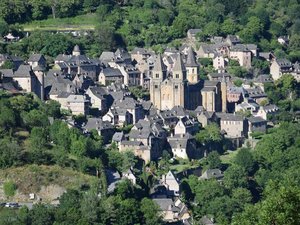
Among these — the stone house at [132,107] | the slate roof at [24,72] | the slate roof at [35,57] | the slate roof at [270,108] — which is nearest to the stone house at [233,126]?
the slate roof at [270,108]

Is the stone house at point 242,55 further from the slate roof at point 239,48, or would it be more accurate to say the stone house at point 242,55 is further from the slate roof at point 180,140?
the slate roof at point 180,140

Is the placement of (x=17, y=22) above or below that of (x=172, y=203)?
above

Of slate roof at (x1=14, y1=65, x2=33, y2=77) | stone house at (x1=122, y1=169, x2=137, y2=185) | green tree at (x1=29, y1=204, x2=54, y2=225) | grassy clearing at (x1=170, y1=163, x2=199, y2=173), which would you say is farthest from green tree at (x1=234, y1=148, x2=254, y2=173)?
green tree at (x1=29, y1=204, x2=54, y2=225)

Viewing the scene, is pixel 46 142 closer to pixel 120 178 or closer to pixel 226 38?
pixel 120 178

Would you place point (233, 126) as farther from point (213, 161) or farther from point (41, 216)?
point (41, 216)

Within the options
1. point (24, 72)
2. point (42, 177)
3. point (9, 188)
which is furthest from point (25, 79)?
point (9, 188)

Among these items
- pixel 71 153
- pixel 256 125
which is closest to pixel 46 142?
pixel 71 153

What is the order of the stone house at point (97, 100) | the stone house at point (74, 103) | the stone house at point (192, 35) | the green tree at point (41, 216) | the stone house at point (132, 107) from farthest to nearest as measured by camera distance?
the stone house at point (192, 35)
the stone house at point (97, 100)
the stone house at point (132, 107)
the stone house at point (74, 103)
the green tree at point (41, 216)
